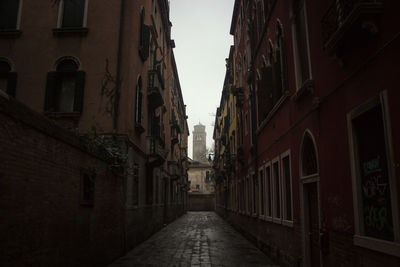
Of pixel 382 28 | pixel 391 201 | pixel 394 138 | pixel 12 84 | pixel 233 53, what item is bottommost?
pixel 391 201

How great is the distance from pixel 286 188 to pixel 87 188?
5.30 meters

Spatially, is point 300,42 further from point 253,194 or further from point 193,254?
point 253,194

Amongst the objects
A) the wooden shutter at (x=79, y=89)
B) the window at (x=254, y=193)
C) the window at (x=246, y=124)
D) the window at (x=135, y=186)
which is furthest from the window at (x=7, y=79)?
the window at (x=246, y=124)

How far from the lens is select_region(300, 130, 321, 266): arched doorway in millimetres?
7617

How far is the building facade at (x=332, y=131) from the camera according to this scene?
4.42 metres

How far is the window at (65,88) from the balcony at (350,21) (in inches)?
343

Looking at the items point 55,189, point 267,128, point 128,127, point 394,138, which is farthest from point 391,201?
point 128,127

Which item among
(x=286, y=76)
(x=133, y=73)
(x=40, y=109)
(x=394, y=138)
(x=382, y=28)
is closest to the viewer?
(x=394, y=138)

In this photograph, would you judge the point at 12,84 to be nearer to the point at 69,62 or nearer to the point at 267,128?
the point at 69,62

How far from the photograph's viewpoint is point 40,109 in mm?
12359

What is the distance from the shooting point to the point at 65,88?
12688 millimetres

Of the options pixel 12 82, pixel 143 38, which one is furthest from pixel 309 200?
pixel 12 82

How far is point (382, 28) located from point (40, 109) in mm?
11035

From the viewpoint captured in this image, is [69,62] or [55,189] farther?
[69,62]
